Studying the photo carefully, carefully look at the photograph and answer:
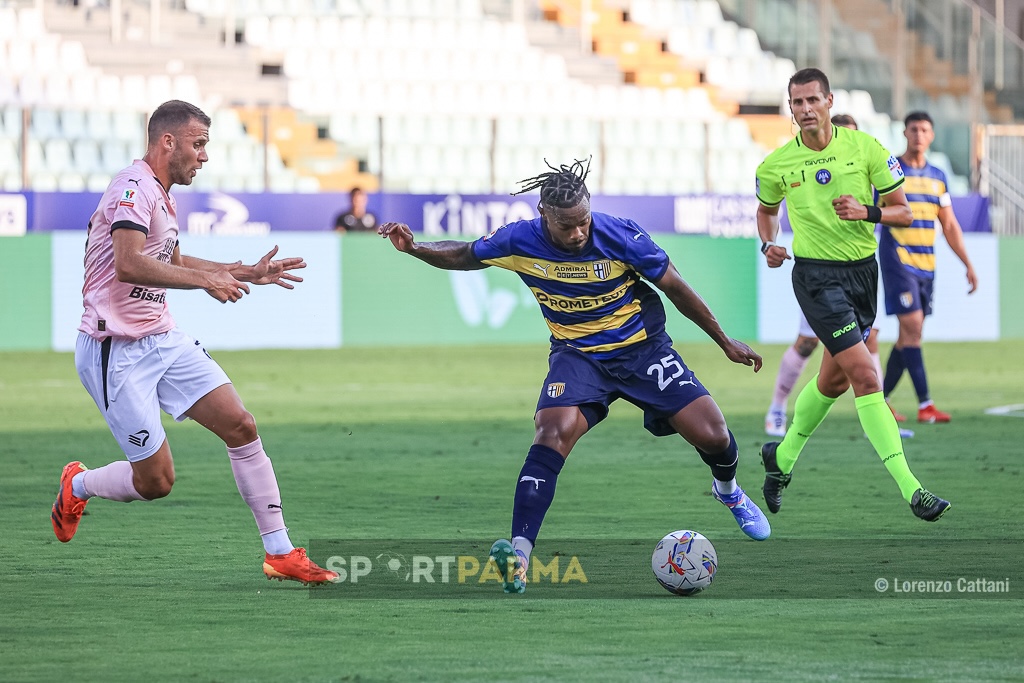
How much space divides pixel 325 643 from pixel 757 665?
55.9 inches

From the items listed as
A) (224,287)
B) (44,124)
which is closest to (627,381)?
(224,287)

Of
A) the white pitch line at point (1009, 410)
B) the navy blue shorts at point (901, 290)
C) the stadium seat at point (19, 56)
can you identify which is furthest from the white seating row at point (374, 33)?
the navy blue shorts at point (901, 290)

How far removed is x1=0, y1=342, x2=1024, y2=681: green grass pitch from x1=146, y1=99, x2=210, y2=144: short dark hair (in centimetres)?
182

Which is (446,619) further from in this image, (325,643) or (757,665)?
(757,665)

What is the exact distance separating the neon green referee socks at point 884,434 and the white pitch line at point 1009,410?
5580 millimetres

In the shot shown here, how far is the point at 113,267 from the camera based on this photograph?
6.62 meters

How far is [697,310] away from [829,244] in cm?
220

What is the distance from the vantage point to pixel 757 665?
504 centimetres

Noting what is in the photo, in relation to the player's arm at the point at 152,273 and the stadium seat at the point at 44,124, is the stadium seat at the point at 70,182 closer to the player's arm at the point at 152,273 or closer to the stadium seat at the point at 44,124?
the stadium seat at the point at 44,124

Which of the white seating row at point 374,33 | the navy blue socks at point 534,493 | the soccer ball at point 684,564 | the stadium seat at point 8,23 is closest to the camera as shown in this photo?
the soccer ball at point 684,564

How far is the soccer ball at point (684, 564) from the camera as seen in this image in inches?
246

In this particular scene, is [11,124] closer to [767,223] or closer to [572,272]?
[767,223]

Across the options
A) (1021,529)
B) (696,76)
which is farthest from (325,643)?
(696,76)

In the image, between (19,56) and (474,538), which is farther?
(19,56)
